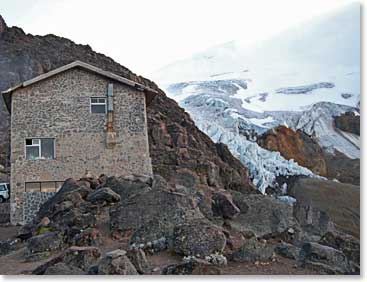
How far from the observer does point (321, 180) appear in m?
10.1

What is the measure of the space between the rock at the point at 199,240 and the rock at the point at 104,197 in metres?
2.39

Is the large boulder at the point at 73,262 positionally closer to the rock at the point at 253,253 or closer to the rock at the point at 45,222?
the rock at the point at 253,253

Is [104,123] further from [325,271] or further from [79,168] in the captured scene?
[325,271]

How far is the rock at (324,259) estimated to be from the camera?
614cm

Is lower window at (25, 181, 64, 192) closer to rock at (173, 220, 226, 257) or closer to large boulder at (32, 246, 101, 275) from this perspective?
large boulder at (32, 246, 101, 275)

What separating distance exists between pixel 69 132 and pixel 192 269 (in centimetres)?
657

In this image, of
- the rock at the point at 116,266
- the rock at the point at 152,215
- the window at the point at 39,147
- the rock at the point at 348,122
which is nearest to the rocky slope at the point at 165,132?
the window at the point at 39,147

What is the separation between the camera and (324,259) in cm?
639

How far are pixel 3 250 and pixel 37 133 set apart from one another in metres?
3.81

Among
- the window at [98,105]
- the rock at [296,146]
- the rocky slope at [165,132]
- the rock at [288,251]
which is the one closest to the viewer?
the rock at [288,251]

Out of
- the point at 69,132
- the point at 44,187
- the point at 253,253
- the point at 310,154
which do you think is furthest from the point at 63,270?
the point at 310,154

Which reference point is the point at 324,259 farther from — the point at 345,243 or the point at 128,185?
the point at 128,185

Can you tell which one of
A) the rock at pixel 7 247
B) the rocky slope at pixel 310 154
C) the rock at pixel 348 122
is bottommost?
the rock at pixel 7 247

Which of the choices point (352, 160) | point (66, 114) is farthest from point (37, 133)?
point (352, 160)
